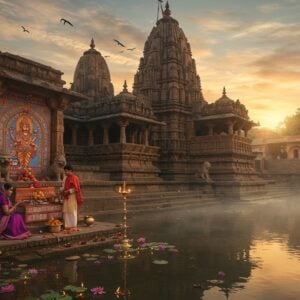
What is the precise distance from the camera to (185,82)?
31906 millimetres

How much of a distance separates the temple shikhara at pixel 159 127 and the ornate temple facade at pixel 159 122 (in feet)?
0.26

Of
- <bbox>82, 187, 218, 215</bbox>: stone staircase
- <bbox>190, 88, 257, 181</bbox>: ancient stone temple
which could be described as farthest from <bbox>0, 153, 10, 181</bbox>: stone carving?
<bbox>190, 88, 257, 181</bbox>: ancient stone temple

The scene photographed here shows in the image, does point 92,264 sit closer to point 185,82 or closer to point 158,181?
point 158,181

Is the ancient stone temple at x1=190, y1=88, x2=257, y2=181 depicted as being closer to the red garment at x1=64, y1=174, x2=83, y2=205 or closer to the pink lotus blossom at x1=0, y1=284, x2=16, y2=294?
the red garment at x1=64, y1=174, x2=83, y2=205

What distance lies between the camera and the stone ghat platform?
7600 mm

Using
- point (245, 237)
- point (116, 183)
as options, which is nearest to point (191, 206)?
point (116, 183)

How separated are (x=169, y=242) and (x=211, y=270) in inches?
118

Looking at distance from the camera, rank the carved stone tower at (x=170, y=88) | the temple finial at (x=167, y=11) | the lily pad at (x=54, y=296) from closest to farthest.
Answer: the lily pad at (x=54, y=296) → the carved stone tower at (x=170, y=88) → the temple finial at (x=167, y=11)

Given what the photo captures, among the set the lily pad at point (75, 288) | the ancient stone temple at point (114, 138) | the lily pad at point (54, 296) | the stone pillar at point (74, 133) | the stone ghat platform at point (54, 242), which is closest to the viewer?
the lily pad at point (54, 296)

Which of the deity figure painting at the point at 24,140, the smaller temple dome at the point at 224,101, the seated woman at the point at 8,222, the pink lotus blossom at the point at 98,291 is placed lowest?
the pink lotus blossom at the point at 98,291

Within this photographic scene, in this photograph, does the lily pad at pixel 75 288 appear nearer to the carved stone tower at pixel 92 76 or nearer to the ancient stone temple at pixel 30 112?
the ancient stone temple at pixel 30 112

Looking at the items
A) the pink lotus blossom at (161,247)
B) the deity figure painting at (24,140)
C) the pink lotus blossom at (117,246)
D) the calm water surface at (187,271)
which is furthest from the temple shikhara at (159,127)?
the calm water surface at (187,271)

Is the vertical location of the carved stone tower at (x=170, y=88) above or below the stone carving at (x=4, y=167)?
above

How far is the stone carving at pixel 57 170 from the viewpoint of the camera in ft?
47.8
